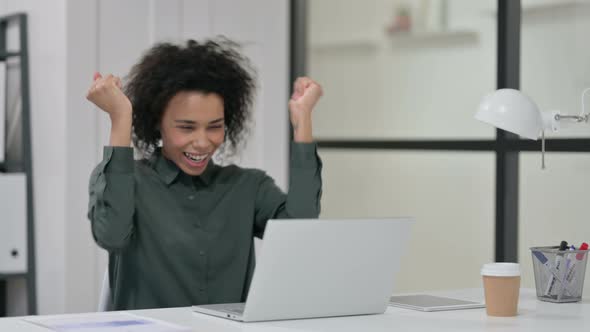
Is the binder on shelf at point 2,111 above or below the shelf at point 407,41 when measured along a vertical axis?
below

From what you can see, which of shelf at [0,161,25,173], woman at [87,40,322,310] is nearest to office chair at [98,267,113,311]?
woman at [87,40,322,310]

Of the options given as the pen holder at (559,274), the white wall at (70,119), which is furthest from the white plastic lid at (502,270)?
the white wall at (70,119)

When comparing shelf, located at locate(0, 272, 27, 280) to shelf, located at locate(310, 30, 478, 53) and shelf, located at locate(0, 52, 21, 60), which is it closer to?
shelf, located at locate(0, 52, 21, 60)

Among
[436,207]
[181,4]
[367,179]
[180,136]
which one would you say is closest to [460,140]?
[436,207]

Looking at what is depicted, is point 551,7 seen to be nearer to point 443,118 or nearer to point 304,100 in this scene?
point 443,118

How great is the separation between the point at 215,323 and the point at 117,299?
1.82 ft

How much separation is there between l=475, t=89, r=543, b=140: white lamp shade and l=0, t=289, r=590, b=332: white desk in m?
0.41

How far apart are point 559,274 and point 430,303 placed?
37 cm

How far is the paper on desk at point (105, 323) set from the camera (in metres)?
1.73

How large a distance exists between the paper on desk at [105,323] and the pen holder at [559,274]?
0.97m

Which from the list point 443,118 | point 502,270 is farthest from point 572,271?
point 443,118

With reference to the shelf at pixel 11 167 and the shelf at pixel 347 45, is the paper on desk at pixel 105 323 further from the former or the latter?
the shelf at pixel 347 45

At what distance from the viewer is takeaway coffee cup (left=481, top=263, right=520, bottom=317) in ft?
6.57

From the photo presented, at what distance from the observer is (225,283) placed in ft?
7.83
